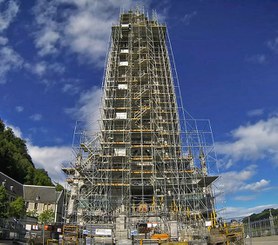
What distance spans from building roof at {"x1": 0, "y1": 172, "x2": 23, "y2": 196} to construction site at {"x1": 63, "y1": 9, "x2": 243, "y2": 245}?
20.5m

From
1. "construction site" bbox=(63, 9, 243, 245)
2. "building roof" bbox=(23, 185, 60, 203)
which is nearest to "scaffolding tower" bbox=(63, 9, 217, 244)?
"construction site" bbox=(63, 9, 243, 245)

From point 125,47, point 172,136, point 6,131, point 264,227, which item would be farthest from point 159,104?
point 6,131

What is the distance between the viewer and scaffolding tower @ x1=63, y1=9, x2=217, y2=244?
3541cm

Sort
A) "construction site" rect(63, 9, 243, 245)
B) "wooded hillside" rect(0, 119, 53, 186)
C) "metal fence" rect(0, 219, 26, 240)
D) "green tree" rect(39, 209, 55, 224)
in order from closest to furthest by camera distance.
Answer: "metal fence" rect(0, 219, 26, 240) < "construction site" rect(63, 9, 243, 245) < "green tree" rect(39, 209, 55, 224) < "wooded hillside" rect(0, 119, 53, 186)

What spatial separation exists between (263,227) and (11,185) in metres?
52.4

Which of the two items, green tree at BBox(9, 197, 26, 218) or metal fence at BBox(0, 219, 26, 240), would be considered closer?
metal fence at BBox(0, 219, 26, 240)

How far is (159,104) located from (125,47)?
1408 centimetres

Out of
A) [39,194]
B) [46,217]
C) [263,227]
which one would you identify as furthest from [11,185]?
[263,227]

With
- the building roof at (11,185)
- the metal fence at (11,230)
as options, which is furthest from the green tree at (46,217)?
the metal fence at (11,230)

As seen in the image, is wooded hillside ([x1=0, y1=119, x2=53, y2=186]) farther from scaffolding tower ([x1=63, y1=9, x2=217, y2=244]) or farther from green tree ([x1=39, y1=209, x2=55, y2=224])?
scaffolding tower ([x1=63, y1=9, x2=217, y2=244])

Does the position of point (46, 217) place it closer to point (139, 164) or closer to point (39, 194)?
point (39, 194)

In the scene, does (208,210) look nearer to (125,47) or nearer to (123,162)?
(123,162)

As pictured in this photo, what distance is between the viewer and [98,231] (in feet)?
83.5

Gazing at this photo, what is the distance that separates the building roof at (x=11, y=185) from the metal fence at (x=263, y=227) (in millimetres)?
45896
